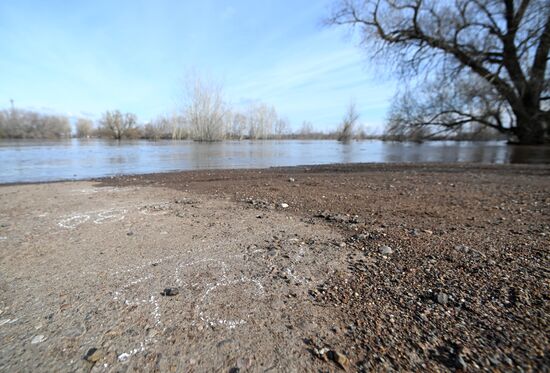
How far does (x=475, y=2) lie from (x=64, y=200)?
2607cm

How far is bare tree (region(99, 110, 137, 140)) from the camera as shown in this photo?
74812 millimetres

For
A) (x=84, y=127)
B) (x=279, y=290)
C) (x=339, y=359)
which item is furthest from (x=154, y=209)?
(x=84, y=127)

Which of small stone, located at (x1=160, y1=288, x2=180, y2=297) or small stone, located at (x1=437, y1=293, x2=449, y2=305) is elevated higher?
small stone, located at (x1=437, y1=293, x2=449, y2=305)

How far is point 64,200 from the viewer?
5.14m

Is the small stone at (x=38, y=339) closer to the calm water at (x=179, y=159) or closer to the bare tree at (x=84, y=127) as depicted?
the calm water at (x=179, y=159)

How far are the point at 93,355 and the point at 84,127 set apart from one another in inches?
4046

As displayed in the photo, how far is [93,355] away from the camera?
1.45 m

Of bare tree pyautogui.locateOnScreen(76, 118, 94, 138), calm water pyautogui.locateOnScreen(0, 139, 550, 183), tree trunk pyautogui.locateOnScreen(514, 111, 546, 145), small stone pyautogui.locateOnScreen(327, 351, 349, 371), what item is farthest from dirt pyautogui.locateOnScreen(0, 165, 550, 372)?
bare tree pyautogui.locateOnScreen(76, 118, 94, 138)

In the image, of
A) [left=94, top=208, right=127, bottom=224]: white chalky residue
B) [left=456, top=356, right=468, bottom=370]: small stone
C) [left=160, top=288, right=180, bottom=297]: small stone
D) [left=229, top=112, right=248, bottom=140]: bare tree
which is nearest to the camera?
[left=456, top=356, right=468, bottom=370]: small stone

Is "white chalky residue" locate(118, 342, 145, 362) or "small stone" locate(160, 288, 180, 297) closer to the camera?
"white chalky residue" locate(118, 342, 145, 362)

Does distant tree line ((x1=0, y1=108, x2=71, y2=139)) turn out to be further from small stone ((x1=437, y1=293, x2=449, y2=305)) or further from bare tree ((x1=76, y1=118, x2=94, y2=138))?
small stone ((x1=437, y1=293, x2=449, y2=305))

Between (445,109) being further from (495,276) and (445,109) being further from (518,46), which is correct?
(495,276)

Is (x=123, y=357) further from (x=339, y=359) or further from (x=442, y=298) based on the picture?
(x=442, y=298)

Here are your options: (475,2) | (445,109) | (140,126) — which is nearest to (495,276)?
(475,2)
